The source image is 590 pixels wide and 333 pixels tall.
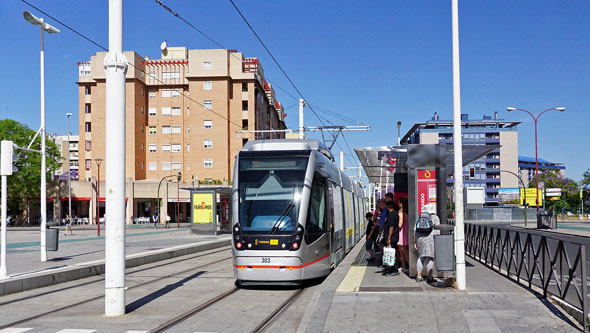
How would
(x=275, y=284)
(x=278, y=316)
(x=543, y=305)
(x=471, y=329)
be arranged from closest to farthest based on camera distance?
(x=471, y=329) → (x=543, y=305) → (x=278, y=316) → (x=275, y=284)

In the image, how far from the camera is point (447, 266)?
10.0m

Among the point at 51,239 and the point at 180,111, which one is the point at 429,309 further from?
the point at 180,111

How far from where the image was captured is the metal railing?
24.9 ft

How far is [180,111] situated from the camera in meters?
76.0

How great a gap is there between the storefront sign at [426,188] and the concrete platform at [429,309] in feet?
6.00

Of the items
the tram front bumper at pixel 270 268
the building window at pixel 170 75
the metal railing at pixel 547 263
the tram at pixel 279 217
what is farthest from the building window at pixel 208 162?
the tram front bumper at pixel 270 268

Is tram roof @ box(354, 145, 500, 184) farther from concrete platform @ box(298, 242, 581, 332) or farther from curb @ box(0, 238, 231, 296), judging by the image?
curb @ box(0, 238, 231, 296)

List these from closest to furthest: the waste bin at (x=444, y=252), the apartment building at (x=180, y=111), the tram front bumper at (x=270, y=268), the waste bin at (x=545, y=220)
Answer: the waste bin at (x=444, y=252) < the tram front bumper at (x=270, y=268) < the waste bin at (x=545, y=220) < the apartment building at (x=180, y=111)

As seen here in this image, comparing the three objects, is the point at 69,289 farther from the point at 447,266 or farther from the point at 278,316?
the point at 447,266

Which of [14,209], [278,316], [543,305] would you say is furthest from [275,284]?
[14,209]

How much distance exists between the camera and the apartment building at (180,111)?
A: 7288 centimetres

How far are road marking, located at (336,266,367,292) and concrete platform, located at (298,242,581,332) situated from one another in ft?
0.06

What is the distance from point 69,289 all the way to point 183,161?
6354 centimetres

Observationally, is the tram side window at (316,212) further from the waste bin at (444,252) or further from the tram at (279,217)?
the waste bin at (444,252)
